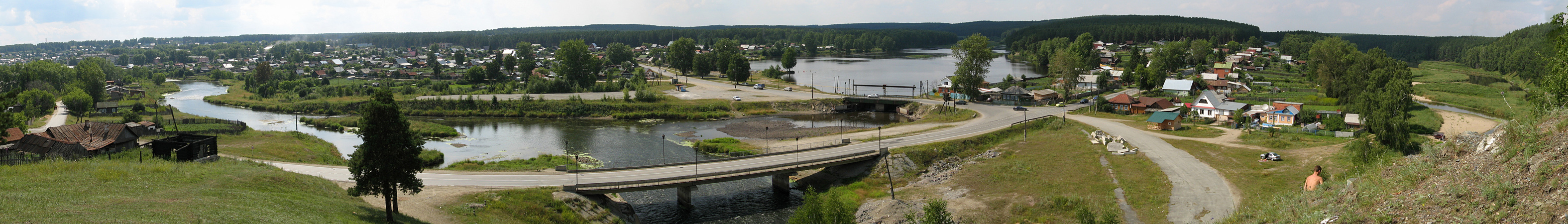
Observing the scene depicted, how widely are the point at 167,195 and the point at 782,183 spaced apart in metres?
22.7

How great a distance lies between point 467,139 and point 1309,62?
300 ft

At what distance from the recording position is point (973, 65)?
72.3 meters

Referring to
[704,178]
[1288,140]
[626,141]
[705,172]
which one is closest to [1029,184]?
[704,178]

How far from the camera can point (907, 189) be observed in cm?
3784

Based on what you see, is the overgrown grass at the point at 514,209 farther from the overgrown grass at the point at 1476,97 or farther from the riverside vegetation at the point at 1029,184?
the overgrown grass at the point at 1476,97

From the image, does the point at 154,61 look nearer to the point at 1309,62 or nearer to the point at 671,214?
the point at 671,214

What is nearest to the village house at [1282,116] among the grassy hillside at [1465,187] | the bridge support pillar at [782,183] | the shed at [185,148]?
the bridge support pillar at [782,183]

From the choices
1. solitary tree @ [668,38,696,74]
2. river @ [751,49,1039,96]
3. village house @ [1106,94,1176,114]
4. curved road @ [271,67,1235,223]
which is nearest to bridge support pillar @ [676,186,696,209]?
curved road @ [271,67,1235,223]

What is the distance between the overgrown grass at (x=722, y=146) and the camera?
166 ft

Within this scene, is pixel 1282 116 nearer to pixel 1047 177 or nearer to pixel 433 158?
pixel 1047 177

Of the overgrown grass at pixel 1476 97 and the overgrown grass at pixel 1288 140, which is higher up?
the overgrown grass at pixel 1476 97

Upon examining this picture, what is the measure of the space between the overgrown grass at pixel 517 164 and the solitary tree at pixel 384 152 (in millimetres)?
13808

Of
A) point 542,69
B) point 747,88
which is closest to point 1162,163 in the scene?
point 747,88

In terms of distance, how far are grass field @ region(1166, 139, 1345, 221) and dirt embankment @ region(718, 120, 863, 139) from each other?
1010 inches
